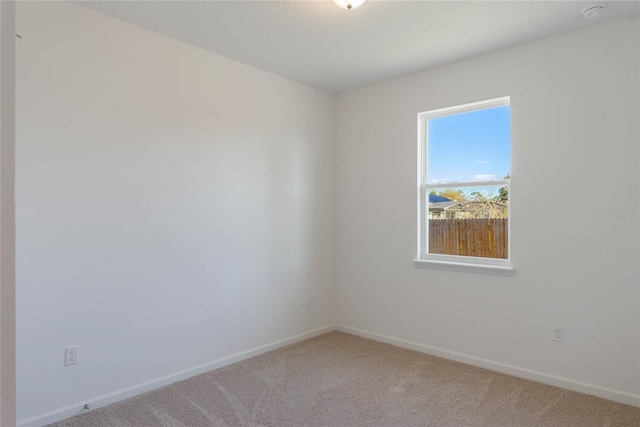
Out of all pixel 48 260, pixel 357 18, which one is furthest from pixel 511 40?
pixel 48 260

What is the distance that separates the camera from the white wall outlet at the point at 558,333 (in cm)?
287

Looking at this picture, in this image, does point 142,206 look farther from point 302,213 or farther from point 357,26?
point 357,26

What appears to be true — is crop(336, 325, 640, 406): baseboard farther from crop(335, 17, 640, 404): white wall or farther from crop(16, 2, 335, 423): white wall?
crop(16, 2, 335, 423): white wall

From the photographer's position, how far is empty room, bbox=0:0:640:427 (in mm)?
2434

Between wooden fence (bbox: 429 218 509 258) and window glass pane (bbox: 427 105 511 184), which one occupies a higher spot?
window glass pane (bbox: 427 105 511 184)

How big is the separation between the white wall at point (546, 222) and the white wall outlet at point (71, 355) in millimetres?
2564

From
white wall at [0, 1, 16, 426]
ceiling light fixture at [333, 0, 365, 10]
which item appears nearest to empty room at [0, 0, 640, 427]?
ceiling light fixture at [333, 0, 365, 10]

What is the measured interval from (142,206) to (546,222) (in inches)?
115

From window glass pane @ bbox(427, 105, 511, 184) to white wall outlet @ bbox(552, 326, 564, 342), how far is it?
1225 millimetres

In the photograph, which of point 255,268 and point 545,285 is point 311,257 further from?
point 545,285

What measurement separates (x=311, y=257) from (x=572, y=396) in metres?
2.41

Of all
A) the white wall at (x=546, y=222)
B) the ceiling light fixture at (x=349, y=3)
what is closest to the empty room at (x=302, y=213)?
the white wall at (x=546, y=222)

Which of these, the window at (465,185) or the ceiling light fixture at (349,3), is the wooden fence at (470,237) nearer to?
the window at (465,185)

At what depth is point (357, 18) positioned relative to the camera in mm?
2631
